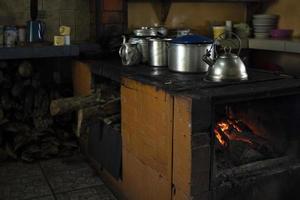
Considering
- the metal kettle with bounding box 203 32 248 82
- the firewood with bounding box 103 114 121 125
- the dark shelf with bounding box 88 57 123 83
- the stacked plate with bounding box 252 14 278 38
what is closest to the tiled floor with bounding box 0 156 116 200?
the firewood with bounding box 103 114 121 125

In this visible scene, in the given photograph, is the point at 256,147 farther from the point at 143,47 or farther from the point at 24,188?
the point at 24,188

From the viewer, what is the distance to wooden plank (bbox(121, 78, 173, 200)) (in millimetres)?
1686

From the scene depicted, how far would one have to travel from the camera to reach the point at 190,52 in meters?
2.01

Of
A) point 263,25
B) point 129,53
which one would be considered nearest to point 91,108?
point 129,53

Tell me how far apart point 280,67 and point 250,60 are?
38 cm

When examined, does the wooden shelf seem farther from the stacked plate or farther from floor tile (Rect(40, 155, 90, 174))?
floor tile (Rect(40, 155, 90, 174))

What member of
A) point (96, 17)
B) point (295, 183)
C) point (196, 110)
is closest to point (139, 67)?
point (96, 17)

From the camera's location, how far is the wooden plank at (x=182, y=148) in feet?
4.96

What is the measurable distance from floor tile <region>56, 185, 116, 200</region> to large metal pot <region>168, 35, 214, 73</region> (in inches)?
34.4

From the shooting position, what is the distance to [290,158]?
74.4 inches

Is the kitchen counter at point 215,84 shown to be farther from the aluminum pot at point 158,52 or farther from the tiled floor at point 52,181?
the tiled floor at point 52,181

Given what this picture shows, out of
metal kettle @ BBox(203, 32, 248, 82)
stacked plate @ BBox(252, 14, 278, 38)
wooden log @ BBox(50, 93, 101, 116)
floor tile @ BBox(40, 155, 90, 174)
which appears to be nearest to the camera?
metal kettle @ BBox(203, 32, 248, 82)

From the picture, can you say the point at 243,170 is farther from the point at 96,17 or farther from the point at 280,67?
the point at 280,67

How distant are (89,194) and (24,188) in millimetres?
417
